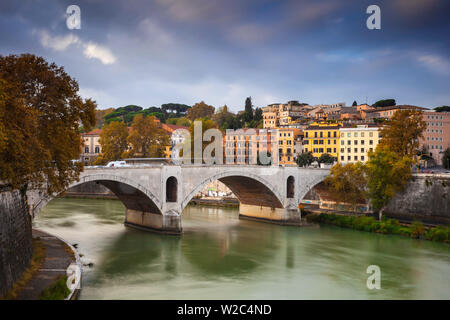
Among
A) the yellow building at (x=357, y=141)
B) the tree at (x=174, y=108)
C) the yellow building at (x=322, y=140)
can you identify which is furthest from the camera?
the tree at (x=174, y=108)

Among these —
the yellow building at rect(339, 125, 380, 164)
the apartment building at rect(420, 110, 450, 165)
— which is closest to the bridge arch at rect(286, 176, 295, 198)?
the yellow building at rect(339, 125, 380, 164)

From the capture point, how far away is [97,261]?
1725 cm

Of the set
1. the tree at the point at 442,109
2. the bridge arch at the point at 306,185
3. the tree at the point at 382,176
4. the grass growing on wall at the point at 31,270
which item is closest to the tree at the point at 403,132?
the tree at the point at 382,176

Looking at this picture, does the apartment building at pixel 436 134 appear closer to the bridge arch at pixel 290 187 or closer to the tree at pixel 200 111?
the bridge arch at pixel 290 187

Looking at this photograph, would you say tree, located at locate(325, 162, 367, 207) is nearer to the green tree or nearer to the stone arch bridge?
the stone arch bridge

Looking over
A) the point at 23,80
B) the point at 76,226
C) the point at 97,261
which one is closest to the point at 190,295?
the point at 97,261

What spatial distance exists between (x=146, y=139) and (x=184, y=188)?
1720cm

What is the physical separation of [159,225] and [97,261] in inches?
233

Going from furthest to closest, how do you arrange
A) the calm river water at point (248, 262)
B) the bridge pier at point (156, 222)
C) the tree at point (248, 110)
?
1. the tree at point (248, 110)
2. the bridge pier at point (156, 222)
3. the calm river water at point (248, 262)

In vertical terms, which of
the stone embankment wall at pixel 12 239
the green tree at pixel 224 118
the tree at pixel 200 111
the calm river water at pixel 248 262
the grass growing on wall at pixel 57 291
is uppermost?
the tree at pixel 200 111

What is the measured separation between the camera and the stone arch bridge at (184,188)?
71.9ft

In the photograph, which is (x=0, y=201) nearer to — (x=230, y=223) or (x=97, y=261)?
(x=97, y=261)

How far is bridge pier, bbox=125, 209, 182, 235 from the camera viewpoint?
895 inches

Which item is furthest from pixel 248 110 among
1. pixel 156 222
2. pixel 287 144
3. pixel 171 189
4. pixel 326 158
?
pixel 156 222
